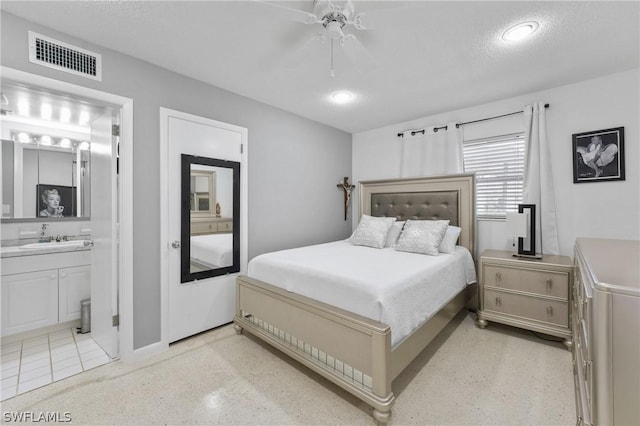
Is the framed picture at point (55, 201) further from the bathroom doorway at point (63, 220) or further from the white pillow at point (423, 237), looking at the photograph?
the white pillow at point (423, 237)

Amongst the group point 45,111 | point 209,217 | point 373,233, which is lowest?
point 373,233

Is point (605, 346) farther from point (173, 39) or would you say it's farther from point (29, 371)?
point (29, 371)

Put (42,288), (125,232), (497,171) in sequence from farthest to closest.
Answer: (497,171) → (42,288) → (125,232)

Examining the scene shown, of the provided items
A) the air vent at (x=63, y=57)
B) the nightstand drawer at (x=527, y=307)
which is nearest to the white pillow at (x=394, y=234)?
the nightstand drawer at (x=527, y=307)

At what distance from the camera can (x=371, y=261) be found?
8.23 feet

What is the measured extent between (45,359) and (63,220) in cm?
160

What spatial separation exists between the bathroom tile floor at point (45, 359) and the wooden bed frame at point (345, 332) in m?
1.27

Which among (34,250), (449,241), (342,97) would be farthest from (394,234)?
(34,250)

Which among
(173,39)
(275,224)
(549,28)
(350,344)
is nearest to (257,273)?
(275,224)

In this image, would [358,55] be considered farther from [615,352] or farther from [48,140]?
[48,140]

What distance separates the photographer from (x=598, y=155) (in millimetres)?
2678

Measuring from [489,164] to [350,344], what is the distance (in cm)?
292

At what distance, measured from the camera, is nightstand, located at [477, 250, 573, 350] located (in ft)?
8.09

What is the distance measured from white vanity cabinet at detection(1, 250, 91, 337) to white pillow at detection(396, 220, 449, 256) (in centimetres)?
356
